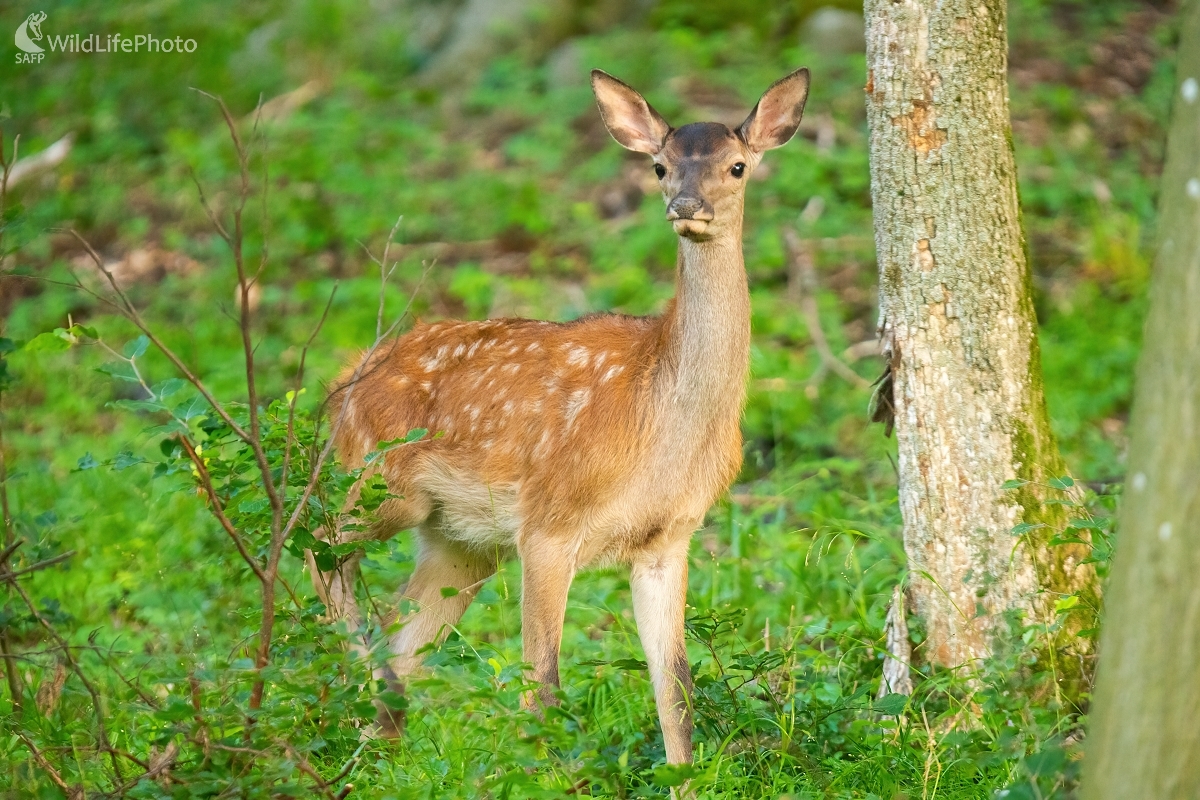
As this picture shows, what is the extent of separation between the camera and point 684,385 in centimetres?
486

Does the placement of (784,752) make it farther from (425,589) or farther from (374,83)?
(374,83)

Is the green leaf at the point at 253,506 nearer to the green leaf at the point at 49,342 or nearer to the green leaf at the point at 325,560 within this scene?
the green leaf at the point at 325,560

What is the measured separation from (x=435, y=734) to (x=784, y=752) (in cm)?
130

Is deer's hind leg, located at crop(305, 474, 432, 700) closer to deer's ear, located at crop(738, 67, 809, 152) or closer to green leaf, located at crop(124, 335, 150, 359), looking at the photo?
green leaf, located at crop(124, 335, 150, 359)

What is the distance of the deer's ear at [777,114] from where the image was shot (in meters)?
5.14

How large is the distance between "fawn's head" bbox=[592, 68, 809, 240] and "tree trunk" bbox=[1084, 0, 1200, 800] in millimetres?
2111

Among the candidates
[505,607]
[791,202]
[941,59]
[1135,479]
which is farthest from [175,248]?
[1135,479]

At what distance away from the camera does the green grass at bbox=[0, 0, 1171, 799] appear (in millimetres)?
3891

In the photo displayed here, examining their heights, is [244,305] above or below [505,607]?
above

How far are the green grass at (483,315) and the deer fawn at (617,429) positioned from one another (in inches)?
11.8

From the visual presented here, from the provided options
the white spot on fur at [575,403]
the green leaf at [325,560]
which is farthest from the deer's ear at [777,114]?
the green leaf at [325,560]

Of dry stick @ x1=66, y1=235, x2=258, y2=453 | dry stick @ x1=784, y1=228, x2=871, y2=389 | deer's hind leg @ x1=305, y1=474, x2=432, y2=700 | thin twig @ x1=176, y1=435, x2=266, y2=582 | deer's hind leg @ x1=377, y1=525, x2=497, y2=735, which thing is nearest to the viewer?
dry stick @ x1=66, y1=235, x2=258, y2=453

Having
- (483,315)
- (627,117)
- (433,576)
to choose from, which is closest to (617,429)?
(627,117)

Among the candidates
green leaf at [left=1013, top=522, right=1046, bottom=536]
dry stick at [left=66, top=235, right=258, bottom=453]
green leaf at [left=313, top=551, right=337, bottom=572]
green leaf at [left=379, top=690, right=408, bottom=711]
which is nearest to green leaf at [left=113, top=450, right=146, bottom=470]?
dry stick at [left=66, top=235, right=258, bottom=453]
